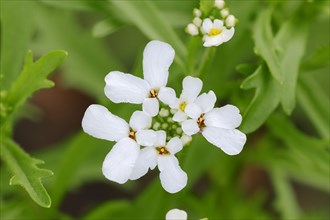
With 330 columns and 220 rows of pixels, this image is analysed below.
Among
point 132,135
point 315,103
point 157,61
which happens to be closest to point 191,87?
point 157,61

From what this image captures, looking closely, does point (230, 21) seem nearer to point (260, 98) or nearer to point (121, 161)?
point (260, 98)

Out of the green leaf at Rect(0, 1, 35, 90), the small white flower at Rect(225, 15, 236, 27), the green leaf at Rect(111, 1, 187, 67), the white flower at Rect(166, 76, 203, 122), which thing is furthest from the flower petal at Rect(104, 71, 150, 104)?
the green leaf at Rect(0, 1, 35, 90)

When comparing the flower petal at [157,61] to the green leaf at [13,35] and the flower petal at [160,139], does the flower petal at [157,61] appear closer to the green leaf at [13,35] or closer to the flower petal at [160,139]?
the flower petal at [160,139]

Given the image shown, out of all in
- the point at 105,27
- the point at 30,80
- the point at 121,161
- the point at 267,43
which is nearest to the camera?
the point at 121,161

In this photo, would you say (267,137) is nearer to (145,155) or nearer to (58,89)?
(145,155)

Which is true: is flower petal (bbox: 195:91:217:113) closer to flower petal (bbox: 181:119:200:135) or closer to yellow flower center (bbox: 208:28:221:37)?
flower petal (bbox: 181:119:200:135)

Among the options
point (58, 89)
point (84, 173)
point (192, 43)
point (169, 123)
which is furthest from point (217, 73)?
point (58, 89)

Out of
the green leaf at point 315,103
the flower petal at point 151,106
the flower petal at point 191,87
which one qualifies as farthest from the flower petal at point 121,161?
the green leaf at point 315,103
